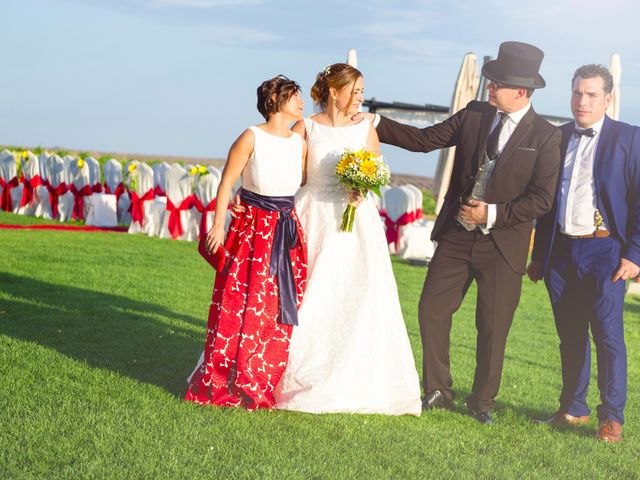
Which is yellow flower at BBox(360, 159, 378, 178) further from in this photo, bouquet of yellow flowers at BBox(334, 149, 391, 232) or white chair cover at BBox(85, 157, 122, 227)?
white chair cover at BBox(85, 157, 122, 227)

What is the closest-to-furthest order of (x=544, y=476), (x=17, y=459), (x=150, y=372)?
(x=17, y=459) < (x=544, y=476) < (x=150, y=372)

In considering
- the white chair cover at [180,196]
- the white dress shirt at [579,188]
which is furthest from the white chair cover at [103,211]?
the white dress shirt at [579,188]

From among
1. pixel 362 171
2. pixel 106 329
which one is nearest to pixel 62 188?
pixel 106 329

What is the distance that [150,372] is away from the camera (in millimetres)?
7441

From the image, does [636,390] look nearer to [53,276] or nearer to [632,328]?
[632,328]

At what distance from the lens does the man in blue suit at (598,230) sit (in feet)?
21.1

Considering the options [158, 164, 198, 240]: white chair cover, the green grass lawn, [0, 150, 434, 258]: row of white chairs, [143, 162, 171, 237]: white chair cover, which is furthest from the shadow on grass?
[143, 162, 171, 237]: white chair cover

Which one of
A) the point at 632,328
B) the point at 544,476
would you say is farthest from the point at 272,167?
the point at 632,328

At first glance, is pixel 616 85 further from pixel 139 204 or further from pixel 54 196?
pixel 54 196

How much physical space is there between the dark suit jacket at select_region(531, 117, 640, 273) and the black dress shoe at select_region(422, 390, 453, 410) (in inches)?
61.6

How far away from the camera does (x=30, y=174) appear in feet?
77.0

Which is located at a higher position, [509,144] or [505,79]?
[505,79]

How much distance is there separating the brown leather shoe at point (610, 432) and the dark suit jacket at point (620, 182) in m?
1.07

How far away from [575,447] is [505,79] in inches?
92.7
